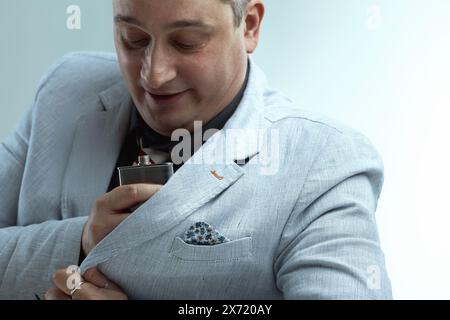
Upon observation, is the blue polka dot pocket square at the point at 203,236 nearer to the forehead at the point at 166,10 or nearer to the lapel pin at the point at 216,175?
the lapel pin at the point at 216,175

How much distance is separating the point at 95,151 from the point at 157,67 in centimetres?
23

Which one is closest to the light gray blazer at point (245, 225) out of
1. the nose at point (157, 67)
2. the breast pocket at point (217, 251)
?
the breast pocket at point (217, 251)

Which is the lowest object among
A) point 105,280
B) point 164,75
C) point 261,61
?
point 105,280

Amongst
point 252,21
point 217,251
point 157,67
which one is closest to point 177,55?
point 157,67

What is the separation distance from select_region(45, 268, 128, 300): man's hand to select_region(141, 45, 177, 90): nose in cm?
27

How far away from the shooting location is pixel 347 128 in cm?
113

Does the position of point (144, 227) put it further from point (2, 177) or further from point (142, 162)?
point (2, 177)

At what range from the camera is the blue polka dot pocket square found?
104 cm

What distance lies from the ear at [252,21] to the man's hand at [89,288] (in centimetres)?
42

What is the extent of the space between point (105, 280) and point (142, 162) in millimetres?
173

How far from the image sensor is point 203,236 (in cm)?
104

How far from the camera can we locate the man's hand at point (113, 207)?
994 mm

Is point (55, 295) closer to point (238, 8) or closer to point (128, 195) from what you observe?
point (128, 195)
